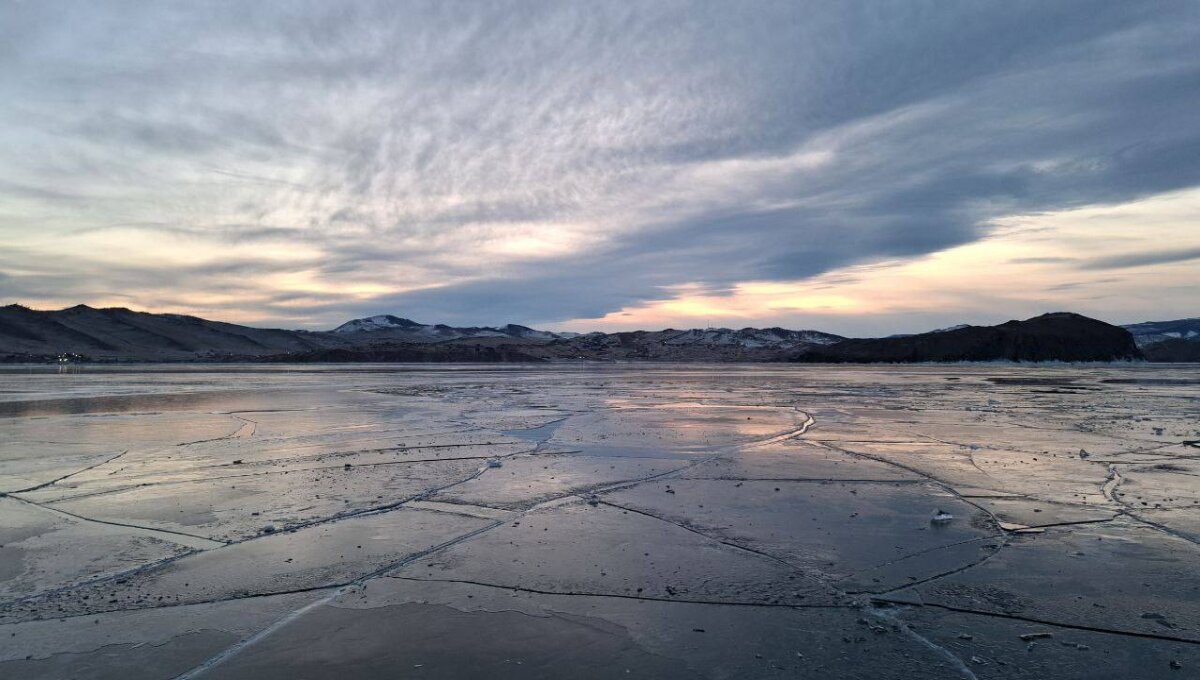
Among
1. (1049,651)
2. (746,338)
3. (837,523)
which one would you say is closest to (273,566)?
(837,523)

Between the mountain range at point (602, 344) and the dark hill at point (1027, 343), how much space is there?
16cm

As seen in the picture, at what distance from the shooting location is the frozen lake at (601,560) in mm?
3820

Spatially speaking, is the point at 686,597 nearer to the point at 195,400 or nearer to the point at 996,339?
the point at 195,400

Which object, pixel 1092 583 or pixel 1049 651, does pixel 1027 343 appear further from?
pixel 1049 651

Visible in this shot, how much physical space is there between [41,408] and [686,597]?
78.5 ft

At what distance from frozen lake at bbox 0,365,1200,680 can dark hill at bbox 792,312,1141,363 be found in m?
104

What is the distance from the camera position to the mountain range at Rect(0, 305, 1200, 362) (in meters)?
101

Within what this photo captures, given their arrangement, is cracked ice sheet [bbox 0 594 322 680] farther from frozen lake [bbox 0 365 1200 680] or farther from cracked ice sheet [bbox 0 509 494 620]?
cracked ice sheet [bbox 0 509 494 620]

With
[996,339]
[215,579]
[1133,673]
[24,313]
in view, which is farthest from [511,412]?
[24,313]

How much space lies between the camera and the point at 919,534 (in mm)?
6270

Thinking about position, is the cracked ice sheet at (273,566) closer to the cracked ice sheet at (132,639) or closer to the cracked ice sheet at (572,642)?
the cracked ice sheet at (132,639)

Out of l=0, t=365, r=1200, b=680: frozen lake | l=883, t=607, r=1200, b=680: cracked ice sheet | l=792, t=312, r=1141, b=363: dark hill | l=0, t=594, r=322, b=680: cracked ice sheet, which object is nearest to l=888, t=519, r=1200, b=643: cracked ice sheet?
l=0, t=365, r=1200, b=680: frozen lake

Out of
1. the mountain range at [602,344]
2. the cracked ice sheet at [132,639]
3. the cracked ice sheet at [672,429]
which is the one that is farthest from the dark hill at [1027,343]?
the cracked ice sheet at [132,639]

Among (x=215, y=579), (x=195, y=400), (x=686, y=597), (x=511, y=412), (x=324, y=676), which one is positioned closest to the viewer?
(x=324, y=676)
